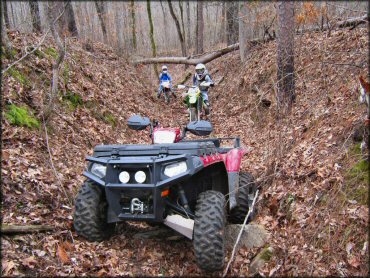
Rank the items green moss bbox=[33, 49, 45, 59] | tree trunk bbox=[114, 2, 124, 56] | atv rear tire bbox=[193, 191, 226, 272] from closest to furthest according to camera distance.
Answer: atv rear tire bbox=[193, 191, 226, 272], green moss bbox=[33, 49, 45, 59], tree trunk bbox=[114, 2, 124, 56]

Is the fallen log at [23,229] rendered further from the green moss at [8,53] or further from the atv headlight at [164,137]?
the green moss at [8,53]

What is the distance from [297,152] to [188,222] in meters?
2.79

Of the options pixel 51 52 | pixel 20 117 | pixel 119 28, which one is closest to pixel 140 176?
pixel 20 117

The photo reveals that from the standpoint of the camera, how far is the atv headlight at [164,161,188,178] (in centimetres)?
411

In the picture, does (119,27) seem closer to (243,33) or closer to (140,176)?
(243,33)

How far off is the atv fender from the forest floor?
0.51m

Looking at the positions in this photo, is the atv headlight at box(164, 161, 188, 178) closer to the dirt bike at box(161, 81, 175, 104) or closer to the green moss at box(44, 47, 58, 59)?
the green moss at box(44, 47, 58, 59)

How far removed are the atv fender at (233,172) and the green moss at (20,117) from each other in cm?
360

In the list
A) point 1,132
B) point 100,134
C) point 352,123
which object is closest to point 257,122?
point 100,134

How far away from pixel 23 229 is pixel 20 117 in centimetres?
281

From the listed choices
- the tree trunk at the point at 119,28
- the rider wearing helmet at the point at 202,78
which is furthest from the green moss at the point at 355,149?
the tree trunk at the point at 119,28

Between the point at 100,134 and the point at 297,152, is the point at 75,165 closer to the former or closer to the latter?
the point at 100,134

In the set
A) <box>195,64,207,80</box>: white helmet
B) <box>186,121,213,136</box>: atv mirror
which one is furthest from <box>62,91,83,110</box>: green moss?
<box>195,64,207,80</box>: white helmet

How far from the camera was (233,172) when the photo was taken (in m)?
5.57
